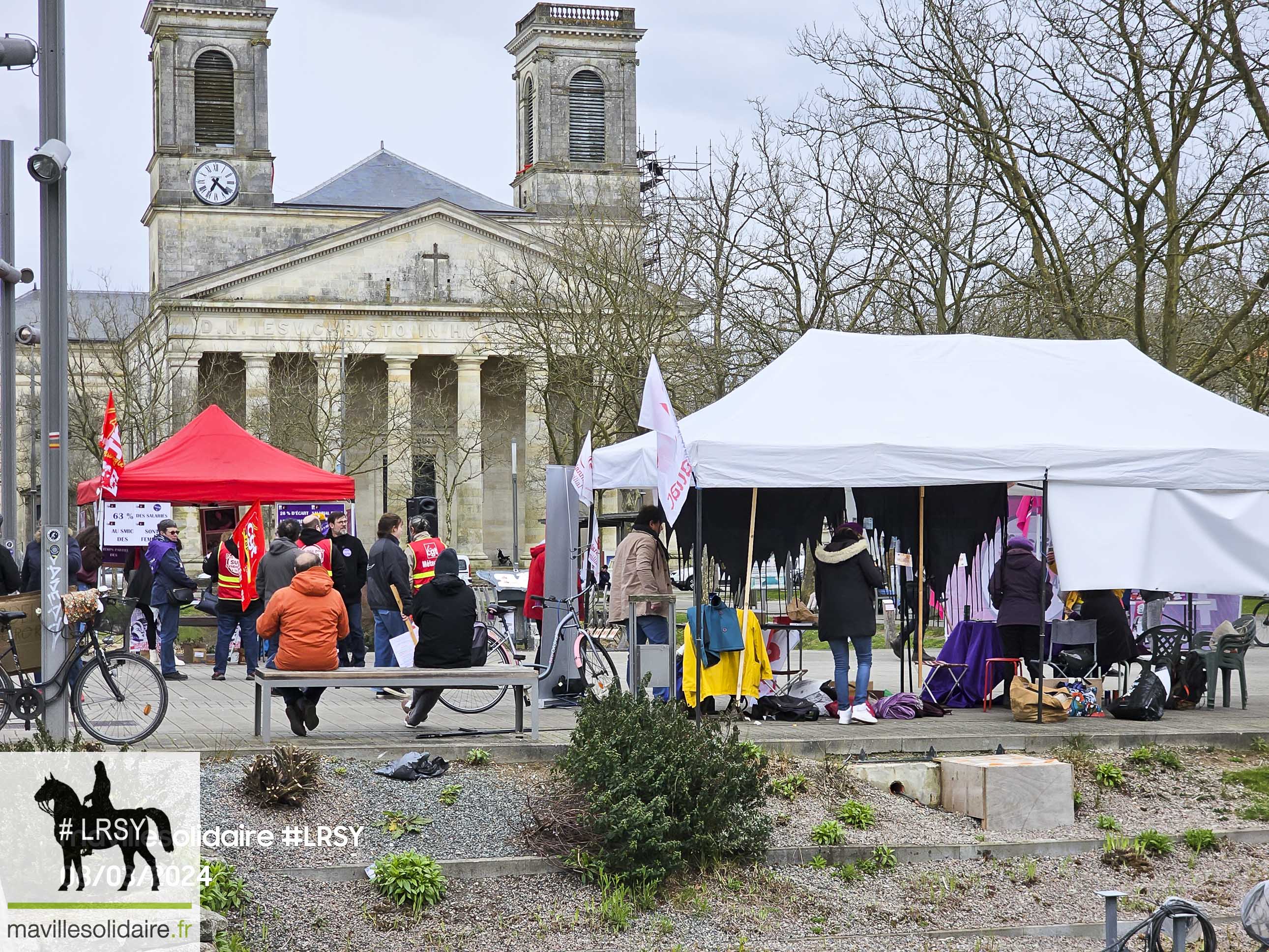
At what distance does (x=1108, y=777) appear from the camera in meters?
11.0

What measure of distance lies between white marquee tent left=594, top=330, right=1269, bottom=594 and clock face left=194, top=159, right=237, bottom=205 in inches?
2157

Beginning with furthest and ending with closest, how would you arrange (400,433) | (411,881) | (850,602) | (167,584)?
1. (400,433)
2. (167,584)
3. (850,602)
4. (411,881)

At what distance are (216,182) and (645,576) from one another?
56.5 metres

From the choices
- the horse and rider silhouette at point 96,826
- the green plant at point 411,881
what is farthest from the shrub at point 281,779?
the horse and rider silhouette at point 96,826

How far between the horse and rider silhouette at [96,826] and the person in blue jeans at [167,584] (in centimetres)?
869

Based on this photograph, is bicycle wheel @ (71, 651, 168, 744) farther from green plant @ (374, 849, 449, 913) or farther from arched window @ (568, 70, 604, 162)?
arched window @ (568, 70, 604, 162)

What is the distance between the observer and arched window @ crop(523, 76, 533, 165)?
6819 centimetres

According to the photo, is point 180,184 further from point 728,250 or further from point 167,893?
point 167,893

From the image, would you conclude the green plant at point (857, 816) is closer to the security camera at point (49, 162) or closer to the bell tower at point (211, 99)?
the security camera at point (49, 162)

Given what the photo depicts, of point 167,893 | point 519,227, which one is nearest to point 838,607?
point 167,893

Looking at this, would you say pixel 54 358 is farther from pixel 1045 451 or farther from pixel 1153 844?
pixel 1153 844

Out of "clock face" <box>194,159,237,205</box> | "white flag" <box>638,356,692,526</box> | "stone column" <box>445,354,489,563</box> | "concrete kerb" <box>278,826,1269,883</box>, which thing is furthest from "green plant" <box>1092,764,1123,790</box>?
"clock face" <box>194,159,237,205</box>

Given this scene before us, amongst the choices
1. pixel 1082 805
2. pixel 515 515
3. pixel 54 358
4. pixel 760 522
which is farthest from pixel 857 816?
pixel 515 515

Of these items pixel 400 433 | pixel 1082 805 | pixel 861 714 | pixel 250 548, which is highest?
pixel 400 433
